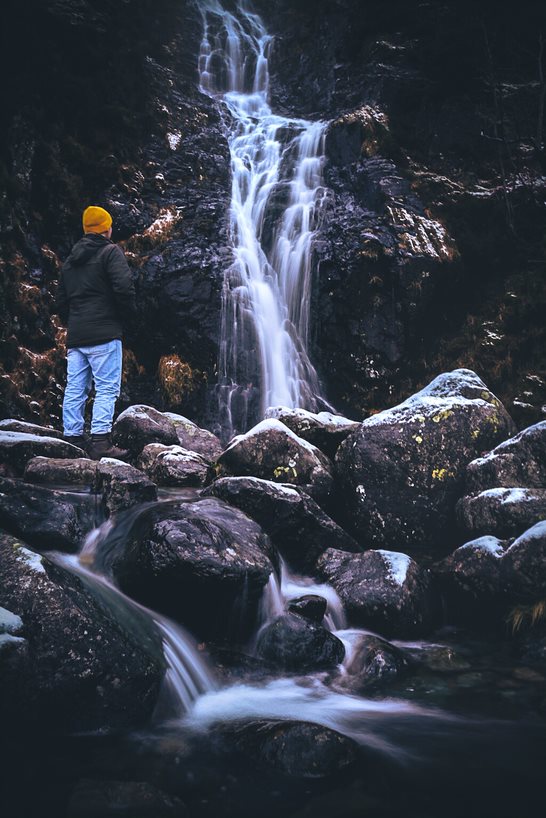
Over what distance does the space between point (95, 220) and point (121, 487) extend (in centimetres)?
323

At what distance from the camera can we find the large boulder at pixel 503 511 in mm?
5641

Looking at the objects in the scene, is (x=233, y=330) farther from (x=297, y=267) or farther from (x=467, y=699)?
(x=467, y=699)

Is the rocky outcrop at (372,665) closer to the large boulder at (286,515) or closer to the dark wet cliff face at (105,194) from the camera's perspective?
the large boulder at (286,515)

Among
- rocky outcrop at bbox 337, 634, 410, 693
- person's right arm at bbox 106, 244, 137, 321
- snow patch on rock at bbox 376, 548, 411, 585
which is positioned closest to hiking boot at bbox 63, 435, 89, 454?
person's right arm at bbox 106, 244, 137, 321

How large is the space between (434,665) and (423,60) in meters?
14.5

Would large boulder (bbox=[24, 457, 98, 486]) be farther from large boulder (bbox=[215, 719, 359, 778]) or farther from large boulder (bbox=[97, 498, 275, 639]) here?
large boulder (bbox=[215, 719, 359, 778])

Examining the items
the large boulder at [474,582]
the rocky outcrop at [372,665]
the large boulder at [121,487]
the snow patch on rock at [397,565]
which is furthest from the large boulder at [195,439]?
the rocky outcrop at [372,665]

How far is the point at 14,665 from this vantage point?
3.07 meters

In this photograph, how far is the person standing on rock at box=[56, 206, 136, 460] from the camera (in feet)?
21.7

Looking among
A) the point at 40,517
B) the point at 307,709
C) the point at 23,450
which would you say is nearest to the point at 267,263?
the point at 23,450

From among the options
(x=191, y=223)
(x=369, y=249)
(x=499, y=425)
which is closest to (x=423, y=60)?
(x=369, y=249)

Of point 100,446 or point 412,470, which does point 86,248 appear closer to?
point 100,446

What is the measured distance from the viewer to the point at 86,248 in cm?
670

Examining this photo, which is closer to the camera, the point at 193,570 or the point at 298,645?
the point at 193,570
